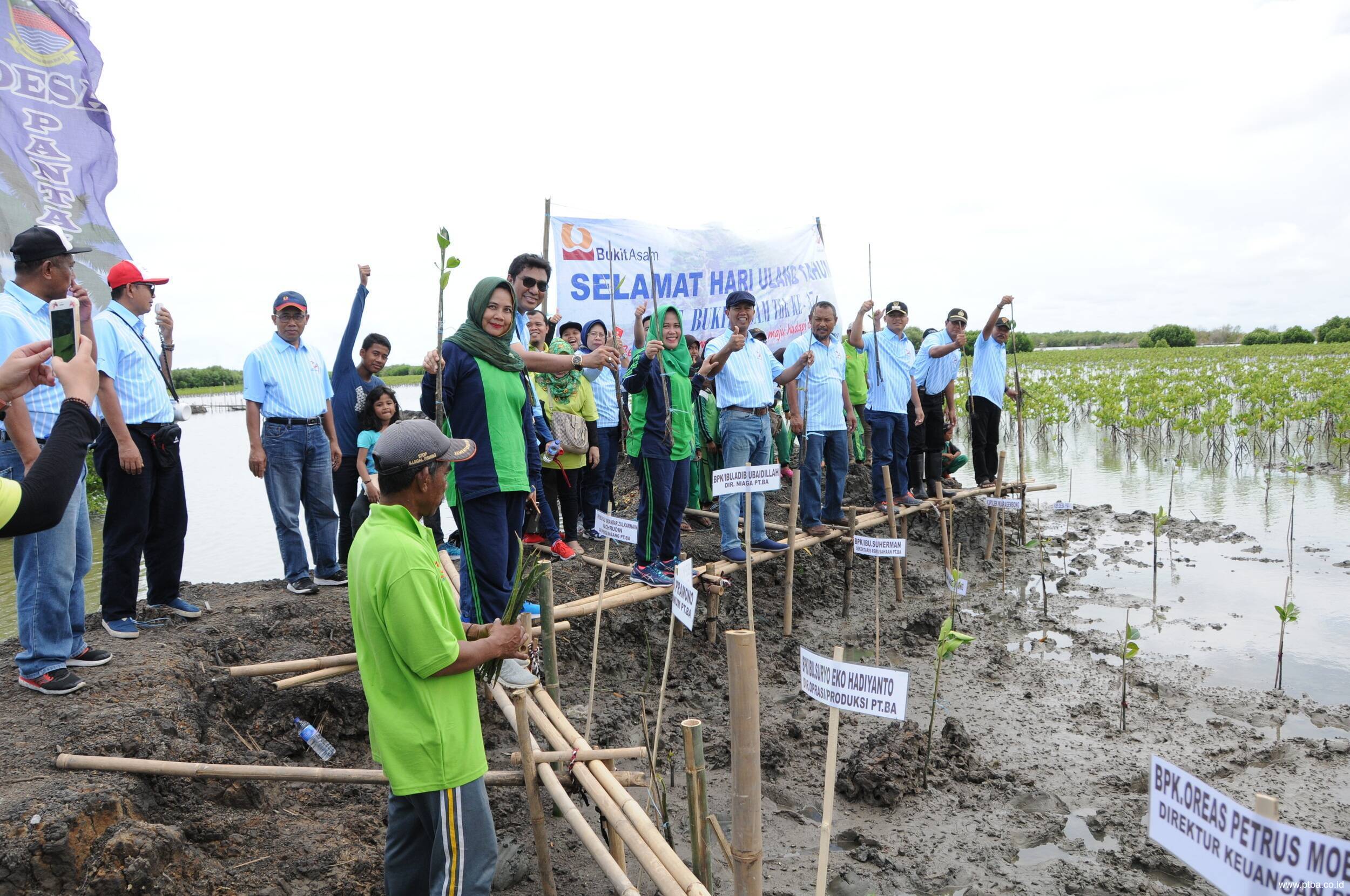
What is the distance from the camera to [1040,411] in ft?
56.5

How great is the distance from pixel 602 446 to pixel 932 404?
13.1ft

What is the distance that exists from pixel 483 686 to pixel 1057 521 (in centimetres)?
912

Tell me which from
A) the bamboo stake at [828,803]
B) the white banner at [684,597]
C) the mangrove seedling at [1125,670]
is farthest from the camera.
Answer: the mangrove seedling at [1125,670]

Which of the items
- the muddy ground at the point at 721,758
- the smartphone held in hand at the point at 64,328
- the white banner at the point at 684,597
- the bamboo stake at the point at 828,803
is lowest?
the muddy ground at the point at 721,758

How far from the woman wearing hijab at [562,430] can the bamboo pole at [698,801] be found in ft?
12.4

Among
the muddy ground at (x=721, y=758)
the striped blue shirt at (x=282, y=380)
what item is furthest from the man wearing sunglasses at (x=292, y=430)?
the muddy ground at (x=721, y=758)

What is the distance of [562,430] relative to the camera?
6.52 m

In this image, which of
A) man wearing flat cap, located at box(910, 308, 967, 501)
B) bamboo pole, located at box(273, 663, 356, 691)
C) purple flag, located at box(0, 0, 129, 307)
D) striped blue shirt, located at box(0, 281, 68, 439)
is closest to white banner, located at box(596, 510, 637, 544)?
bamboo pole, located at box(273, 663, 356, 691)

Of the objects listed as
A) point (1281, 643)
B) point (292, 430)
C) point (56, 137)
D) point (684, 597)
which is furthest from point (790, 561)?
point (56, 137)

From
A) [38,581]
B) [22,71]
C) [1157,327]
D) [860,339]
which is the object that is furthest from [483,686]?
[1157,327]

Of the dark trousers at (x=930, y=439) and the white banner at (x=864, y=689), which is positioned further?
the dark trousers at (x=930, y=439)

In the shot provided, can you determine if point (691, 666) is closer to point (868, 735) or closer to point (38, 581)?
point (868, 735)

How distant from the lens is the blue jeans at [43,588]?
3.43 m

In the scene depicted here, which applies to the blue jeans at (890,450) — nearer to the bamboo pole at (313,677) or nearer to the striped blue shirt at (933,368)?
the striped blue shirt at (933,368)
